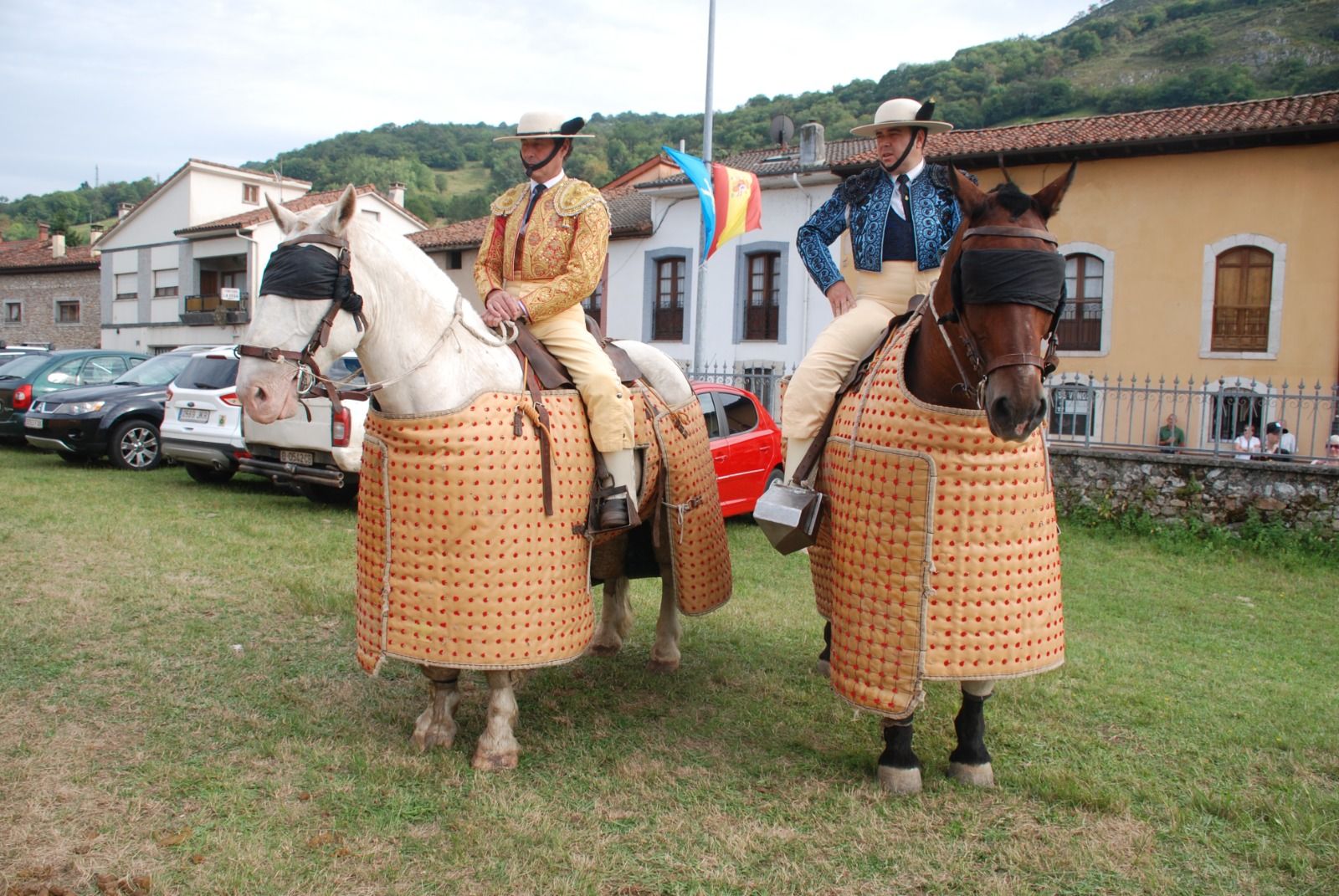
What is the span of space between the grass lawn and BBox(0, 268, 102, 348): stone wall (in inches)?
1498

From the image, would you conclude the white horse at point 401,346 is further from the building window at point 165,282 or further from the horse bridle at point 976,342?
the building window at point 165,282

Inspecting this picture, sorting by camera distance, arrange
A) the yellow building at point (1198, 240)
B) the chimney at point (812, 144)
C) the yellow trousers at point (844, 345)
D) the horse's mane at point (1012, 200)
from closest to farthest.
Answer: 1. the horse's mane at point (1012, 200)
2. the yellow trousers at point (844, 345)
3. the yellow building at point (1198, 240)
4. the chimney at point (812, 144)

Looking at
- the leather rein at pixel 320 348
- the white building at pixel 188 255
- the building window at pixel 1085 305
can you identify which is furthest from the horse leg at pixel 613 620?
the white building at pixel 188 255

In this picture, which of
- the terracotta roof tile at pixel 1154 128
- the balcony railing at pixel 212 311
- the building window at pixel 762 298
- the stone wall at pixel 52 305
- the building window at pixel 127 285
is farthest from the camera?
the stone wall at pixel 52 305

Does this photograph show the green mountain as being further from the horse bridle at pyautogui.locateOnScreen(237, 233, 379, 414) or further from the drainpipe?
the horse bridle at pyautogui.locateOnScreen(237, 233, 379, 414)

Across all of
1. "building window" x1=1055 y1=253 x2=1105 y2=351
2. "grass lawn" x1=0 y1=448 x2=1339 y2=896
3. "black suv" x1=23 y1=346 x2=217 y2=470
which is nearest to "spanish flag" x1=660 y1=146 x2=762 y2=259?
"building window" x1=1055 y1=253 x2=1105 y2=351

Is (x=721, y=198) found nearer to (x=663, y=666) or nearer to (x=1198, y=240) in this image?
(x=1198, y=240)

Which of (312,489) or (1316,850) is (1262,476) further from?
(312,489)

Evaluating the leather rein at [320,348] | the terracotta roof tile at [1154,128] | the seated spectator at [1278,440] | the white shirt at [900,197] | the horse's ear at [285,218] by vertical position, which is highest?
the terracotta roof tile at [1154,128]

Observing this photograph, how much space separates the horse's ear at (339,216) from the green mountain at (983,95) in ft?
95.9

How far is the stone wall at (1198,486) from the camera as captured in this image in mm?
8984

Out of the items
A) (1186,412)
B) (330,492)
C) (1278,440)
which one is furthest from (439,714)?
(1186,412)

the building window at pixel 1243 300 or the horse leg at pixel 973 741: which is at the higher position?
the building window at pixel 1243 300

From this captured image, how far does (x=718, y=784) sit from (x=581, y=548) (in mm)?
1057
